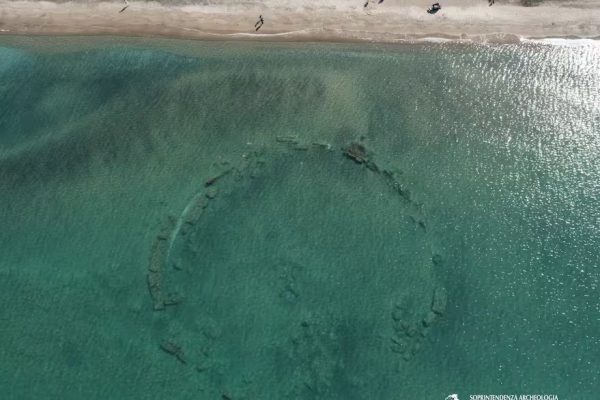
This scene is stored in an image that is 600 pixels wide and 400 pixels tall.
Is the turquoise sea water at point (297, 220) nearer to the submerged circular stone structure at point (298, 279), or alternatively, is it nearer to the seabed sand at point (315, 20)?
the submerged circular stone structure at point (298, 279)

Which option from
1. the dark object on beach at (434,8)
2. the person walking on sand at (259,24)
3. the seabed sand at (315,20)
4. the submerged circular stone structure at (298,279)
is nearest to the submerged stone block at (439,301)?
the submerged circular stone structure at (298,279)

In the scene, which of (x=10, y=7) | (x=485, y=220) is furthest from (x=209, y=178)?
(x=10, y=7)

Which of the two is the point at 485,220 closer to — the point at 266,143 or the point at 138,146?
the point at 266,143

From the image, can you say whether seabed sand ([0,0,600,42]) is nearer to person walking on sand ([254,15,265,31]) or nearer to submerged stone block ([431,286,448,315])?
person walking on sand ([254,15,265,31])

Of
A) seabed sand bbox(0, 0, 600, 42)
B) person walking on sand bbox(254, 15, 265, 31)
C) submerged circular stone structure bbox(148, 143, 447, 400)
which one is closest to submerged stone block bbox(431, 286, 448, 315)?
submerged circular stone structure bbox(148, 143, 447, 400)

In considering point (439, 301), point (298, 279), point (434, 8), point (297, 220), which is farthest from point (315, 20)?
point (439, 301)

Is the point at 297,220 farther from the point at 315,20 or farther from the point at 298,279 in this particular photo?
the point at 315,20
